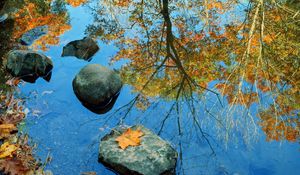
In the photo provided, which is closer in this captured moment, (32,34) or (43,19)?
(32,34)

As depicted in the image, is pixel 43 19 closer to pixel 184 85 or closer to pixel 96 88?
pixel 96 88

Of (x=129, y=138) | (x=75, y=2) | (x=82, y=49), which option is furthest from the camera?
(x=75, y=2)

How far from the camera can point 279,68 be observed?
6617 millimetres

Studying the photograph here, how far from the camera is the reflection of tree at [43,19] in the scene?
25.4 feet

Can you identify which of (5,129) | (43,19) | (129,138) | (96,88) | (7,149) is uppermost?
(43,19)

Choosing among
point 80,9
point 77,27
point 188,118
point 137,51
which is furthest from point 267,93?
point 80,9

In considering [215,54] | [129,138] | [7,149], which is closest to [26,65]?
[7,149]

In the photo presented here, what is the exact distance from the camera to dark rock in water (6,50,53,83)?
19.5ft

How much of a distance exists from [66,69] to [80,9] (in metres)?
3.40

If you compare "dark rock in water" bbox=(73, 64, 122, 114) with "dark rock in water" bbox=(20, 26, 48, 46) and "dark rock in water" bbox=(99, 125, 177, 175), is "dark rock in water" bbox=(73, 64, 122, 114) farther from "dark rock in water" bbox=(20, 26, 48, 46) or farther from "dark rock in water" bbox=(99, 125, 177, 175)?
"dark rock in water" bbox=(20, 26, 48, 46)

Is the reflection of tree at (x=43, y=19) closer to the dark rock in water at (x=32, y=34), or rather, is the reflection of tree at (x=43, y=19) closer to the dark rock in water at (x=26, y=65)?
the dark rock in water at (x=32, y=34)

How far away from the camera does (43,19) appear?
8.94m

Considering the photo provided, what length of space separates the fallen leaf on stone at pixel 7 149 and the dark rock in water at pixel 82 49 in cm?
349

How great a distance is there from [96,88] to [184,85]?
1.67 meters
